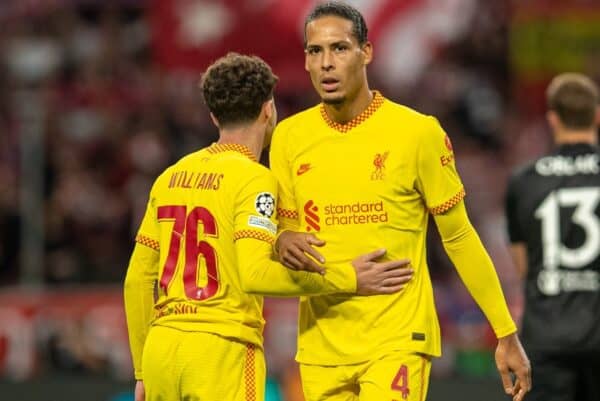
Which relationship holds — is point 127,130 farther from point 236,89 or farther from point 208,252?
point 208,252

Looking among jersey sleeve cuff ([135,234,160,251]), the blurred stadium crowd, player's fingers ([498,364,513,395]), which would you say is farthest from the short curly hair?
the blurred stadium crowd

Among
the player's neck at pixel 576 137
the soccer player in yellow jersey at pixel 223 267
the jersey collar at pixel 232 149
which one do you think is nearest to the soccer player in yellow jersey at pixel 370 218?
the soccer player in yellow jersey at pixel 223 267

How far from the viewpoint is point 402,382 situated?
5395mm

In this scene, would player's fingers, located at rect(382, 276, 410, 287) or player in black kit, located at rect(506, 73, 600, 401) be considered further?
player in black kit, located at rect(506, 73, 600, 401)

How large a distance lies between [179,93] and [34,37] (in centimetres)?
181

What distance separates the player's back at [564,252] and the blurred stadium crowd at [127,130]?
4.35 meters

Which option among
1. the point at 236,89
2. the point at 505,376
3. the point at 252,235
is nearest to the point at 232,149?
the point at 236,89

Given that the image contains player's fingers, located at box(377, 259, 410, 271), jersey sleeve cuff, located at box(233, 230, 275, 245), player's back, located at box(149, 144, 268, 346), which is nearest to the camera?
jersey sleeve cuff, located at box(233, 230, 275, 245)

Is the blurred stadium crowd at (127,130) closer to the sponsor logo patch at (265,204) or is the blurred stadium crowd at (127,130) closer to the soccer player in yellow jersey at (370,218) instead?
the soccer player in yellow jersey at (370,218)

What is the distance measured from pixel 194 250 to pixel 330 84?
83 cm

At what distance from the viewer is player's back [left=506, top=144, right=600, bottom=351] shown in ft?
22.3

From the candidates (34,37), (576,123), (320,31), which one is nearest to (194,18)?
(34,37)

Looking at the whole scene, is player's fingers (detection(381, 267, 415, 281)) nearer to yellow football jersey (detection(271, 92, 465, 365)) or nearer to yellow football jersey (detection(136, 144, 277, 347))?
yellow football jersey (detection(271, 92, 465, 365))

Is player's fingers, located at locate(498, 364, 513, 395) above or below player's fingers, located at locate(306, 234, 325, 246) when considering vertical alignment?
below
